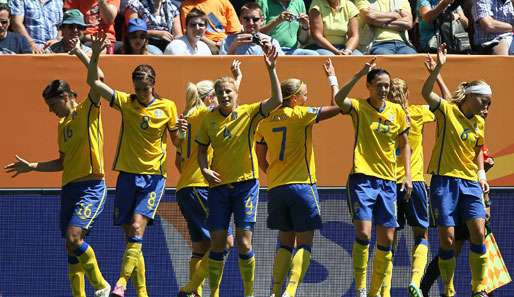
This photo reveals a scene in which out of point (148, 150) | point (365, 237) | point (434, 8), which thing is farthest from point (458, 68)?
point (148, 150)

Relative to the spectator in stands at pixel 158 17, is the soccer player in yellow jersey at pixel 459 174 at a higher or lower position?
lower

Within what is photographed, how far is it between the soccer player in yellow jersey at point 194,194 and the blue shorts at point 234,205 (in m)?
0.50

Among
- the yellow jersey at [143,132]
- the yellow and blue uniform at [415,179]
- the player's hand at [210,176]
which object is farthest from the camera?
the yellow and blue uniform at [415,179]

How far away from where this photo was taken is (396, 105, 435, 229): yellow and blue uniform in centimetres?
1277

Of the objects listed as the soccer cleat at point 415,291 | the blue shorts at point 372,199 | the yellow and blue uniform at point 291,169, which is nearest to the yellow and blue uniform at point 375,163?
the blue shorts at point 372,199

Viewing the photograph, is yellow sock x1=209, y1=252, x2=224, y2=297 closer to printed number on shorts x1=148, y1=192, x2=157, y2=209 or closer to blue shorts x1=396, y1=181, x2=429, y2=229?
printed number on shorts x1=148, y1=192, x2=157, y2=209

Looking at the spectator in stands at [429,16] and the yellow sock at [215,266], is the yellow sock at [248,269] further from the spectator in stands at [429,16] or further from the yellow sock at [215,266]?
the spectator in stands at [429,16]

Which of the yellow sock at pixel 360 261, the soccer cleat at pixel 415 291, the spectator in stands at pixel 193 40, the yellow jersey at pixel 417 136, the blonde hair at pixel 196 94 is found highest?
the spectator in stands at pixel 193 40

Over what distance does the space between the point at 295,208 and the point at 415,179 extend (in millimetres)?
1421

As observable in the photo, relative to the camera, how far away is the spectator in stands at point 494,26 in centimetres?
1502

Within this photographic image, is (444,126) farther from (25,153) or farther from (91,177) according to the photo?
(25,153)

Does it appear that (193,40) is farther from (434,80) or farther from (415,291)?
(415,291)

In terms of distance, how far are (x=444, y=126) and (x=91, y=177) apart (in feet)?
11.4

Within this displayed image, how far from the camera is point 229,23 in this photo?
15914mm
